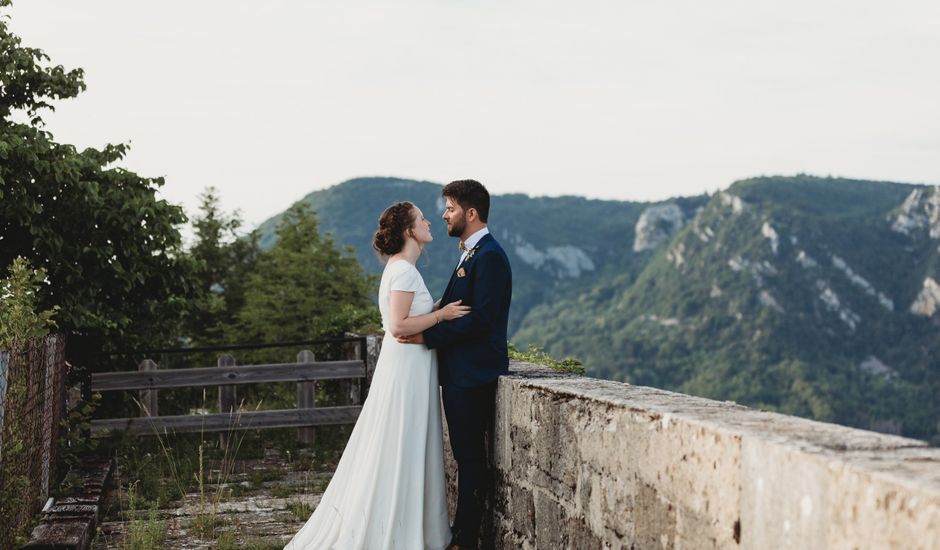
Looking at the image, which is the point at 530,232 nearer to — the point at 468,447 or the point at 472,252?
the point at 468,447

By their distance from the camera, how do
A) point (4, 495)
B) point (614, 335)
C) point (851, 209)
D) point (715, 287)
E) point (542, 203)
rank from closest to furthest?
1. point (4, 495)
2. point (614, 335)
3. point (715, 287)
4. point (851, 209)
5. point (542, 203)

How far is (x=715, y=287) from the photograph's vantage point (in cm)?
12181

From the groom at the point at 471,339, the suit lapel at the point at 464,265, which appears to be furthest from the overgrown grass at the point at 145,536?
the suit lapel at the point at 464,265

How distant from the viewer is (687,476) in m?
3.40

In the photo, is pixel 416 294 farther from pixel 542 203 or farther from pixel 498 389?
pixel 542 203

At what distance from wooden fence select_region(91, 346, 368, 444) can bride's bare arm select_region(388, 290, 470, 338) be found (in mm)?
5949

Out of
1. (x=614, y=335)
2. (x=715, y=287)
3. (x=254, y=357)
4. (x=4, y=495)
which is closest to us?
(x=4, y=495)

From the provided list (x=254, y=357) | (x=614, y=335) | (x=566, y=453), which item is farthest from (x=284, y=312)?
(x=614, y=335)

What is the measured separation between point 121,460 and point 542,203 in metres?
155

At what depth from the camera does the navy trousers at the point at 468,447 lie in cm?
565

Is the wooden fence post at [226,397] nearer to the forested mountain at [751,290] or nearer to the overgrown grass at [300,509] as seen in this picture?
the overgrown grass at [300,509]

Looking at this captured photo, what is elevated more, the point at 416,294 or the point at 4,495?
the point at 416,294

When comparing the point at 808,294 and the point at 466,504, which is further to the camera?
the point at 808,294

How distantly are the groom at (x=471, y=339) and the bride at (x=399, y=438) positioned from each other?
0.31ft
